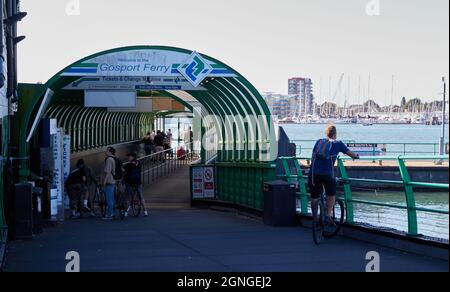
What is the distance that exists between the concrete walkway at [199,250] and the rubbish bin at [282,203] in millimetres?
311

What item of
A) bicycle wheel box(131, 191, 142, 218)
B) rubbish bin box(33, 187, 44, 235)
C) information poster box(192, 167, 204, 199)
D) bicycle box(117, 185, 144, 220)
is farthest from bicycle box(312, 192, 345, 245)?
information poster box(192, 167, 204, 199)

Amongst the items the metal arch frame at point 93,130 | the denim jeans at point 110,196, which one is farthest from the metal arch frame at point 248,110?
the metal arch frame at point 93,130

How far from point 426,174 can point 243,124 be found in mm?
24801

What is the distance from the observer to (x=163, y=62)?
738 inches

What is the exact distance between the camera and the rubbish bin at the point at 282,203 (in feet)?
50.0

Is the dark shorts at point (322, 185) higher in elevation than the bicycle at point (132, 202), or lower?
higher

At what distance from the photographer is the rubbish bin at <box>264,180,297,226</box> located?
15.2 m

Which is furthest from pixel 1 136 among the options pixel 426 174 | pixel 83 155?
pixel 426 174

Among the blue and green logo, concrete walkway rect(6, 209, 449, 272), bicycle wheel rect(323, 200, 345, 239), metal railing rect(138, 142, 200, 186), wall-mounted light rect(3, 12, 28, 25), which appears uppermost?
wall-mounted light rect(3, 12, 28, 25)

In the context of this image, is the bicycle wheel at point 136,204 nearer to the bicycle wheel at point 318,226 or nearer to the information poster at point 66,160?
the information poster at point 66,160

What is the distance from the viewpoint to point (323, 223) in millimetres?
12398

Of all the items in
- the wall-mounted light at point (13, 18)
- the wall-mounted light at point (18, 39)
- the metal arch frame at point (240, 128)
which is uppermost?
the wall-mounted light at point (13, 18)

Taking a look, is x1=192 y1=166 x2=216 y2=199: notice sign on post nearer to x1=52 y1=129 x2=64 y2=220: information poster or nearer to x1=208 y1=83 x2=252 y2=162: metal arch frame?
x1=208 y1=83 x2=252 y2=162: metal arch frame
